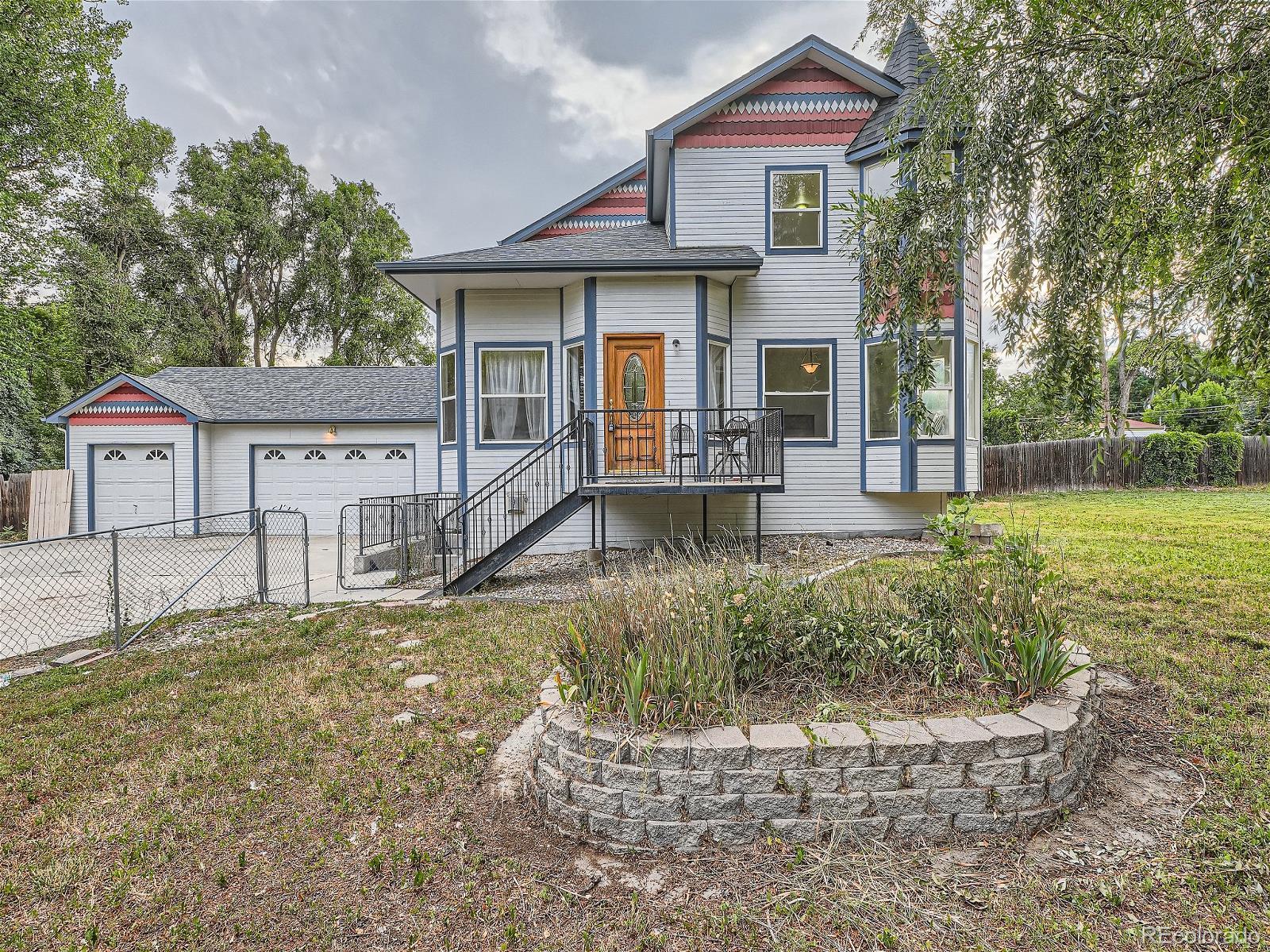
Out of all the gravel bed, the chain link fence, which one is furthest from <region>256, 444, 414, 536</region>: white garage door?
the gravel bed

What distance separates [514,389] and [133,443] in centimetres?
1048

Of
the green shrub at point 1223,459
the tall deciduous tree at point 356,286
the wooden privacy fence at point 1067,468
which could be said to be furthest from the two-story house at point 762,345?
the tall deciduous tree at point 356,286

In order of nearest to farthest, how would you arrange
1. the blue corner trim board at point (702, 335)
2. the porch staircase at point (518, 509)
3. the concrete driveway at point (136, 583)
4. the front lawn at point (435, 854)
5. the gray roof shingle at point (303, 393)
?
1. the front lawn at point (435, 854)
2. the concrete driveway at point (136, 583)
3. the porch staircase at point (518, 509)
4. the blue corner trim board at point (702, 335)
5. the gray roof shingle at point (303, 393)

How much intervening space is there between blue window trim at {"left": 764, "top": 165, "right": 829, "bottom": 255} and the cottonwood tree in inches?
152

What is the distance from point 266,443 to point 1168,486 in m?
24.4

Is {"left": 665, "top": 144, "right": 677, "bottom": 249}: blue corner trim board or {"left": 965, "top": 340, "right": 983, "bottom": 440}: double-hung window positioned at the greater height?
{"left": 665, "top": 144, "right": 677, "bottom": 249}: blue corner trim board

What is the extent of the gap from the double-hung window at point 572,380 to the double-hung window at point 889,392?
14.2 ft

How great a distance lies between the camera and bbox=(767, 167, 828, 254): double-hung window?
9094mm

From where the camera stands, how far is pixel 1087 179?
13.9ft

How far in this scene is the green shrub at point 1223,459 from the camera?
55.4ft

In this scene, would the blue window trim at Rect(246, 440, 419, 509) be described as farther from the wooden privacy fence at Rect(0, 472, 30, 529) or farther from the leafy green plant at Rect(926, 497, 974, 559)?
the leafy green plant at Rect(926, 497, 974, 559)

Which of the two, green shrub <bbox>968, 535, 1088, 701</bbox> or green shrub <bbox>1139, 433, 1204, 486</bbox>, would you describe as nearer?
green shrub <bbox>968, 535, 1088, 701</bbox>

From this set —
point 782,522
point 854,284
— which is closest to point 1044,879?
point 782,522

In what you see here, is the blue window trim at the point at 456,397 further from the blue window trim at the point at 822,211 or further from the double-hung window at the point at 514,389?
the blue window trim at the point at 822,211
